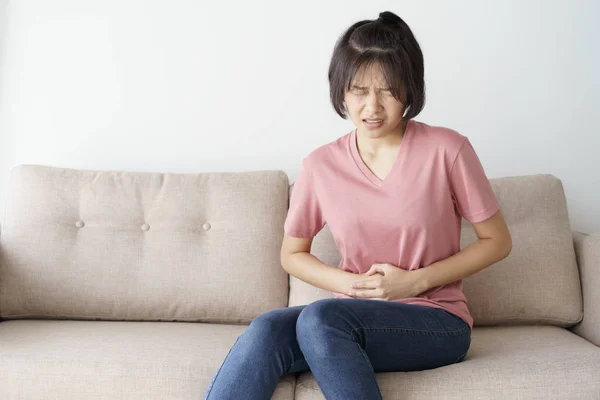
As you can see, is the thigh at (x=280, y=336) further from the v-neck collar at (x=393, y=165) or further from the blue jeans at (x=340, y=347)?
the v-neck collar at (x=393, y=165)

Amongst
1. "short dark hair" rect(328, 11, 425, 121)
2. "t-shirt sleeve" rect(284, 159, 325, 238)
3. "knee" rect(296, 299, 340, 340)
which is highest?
"short dark hair" rect(328, 11, 425, 121)

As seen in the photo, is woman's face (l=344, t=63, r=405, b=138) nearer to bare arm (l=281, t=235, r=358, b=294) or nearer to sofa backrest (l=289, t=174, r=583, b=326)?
bare arm (l=281, t=235, r=358, b=294)

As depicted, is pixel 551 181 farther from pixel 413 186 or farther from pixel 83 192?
pixel 83 192

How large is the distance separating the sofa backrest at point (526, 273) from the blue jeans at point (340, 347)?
451 millimetres

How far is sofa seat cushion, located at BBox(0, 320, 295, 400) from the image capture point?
154cm

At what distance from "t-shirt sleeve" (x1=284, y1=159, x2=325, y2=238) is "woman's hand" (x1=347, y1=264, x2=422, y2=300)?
21cm

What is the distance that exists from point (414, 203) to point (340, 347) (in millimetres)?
394

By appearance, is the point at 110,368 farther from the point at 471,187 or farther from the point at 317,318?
the point at 471,187

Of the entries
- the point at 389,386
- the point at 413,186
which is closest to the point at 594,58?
the point at 413,186

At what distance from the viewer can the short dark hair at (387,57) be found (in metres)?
1.49

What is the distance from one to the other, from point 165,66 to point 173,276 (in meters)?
0.82

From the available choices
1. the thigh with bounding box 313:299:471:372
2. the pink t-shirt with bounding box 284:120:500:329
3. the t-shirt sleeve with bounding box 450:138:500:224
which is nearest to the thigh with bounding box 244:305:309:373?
the thigh with bounding box 313:299:471:372

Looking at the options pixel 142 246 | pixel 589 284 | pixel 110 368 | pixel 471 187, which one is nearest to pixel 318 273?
pixel 471 187

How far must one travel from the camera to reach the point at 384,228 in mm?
1565
